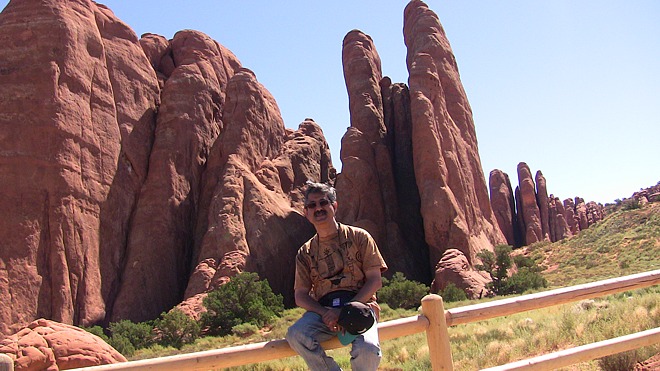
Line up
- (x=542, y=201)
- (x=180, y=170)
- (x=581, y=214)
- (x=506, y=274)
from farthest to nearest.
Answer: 1. (x=581, y=214)
2. (x=542, y=201)
3. (x=180, y=170)
4. (x=506, y=274)

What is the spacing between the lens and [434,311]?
4617mm

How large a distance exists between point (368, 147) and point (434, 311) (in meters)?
28.1

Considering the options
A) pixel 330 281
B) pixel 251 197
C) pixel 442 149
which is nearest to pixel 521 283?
pixel 442 149

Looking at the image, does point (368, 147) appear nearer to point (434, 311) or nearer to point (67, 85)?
point (67, 85)

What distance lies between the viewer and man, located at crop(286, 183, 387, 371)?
4.07 meters

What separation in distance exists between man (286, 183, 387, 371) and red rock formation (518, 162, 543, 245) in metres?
49.9

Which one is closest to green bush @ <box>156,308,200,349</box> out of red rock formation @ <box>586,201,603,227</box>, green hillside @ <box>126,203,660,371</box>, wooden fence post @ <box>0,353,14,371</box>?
green hillside @ <box>126,203,660,371</box>

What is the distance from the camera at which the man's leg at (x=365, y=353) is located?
395 centimetres

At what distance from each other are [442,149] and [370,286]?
90.3 ft

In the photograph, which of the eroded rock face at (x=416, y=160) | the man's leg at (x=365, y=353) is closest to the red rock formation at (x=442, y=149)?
the eroded rock face at (x=416, y=160)

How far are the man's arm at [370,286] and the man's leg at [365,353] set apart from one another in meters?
0.32

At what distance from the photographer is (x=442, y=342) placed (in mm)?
4613

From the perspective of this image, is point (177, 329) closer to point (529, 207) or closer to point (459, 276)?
point (459, 276)

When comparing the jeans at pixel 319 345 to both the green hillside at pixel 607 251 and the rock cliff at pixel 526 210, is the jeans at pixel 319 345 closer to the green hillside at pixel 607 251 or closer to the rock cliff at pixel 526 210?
the green hillside at pixel 607 251
